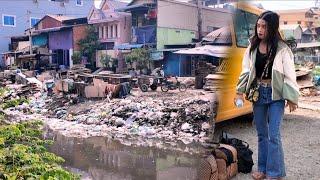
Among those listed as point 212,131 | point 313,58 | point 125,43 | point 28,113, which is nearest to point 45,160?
point 212,131

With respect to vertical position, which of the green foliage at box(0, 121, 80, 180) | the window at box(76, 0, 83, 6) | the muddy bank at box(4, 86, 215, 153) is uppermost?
the window at box(76, 0, 83, 6)

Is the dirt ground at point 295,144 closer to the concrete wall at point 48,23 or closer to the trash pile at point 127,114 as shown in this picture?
the trash pile at point 127,114

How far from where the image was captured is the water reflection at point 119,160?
10.4 feet

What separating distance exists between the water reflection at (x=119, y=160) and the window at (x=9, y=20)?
341cm

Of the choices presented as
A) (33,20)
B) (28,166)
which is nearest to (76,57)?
(28,166)

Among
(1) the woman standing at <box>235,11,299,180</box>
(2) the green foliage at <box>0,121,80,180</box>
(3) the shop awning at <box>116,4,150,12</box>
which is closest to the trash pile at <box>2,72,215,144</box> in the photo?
(3) the shop awning at <box>116,4,150,12</box>

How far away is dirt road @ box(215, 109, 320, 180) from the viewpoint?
173 cm

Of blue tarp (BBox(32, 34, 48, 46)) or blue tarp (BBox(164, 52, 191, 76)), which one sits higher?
blue tarp (BBox(32, 34, 48, 46))

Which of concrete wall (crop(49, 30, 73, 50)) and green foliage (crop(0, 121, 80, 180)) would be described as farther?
concrete wall (crop(49, 30, 73, 50))

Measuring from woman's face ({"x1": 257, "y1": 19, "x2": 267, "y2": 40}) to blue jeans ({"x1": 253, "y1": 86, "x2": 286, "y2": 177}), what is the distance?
21 centimetres

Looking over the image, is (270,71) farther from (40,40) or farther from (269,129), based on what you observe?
(40,40)

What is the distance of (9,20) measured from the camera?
7.18m

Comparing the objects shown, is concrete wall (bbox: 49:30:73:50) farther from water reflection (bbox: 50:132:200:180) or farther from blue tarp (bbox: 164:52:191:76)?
blue tarp (bbox: 164:52:191:76)

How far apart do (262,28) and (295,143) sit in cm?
120
